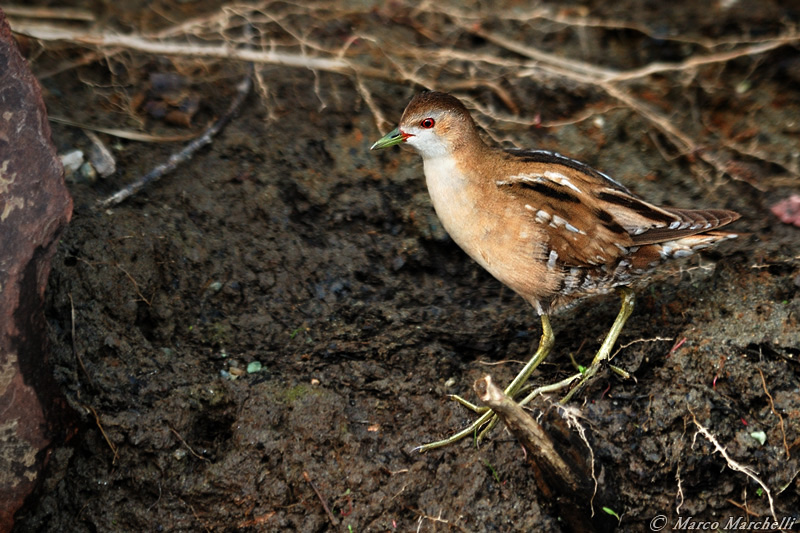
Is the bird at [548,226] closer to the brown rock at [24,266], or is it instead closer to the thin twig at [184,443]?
the thin twig at [184,443]

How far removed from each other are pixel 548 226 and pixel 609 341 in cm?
60

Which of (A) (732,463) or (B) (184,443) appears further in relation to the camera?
(B) (184,443)

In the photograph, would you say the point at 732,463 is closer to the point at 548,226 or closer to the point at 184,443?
the point at 548,226

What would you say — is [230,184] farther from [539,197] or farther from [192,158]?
[539,197]

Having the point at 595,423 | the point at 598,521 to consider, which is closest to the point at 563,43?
the point at 595,423

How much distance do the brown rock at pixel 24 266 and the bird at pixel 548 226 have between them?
1634mm

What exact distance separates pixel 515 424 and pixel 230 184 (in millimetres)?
2490

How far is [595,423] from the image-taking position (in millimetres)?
3486

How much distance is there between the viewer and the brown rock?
322 centimetres

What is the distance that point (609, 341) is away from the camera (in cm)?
377

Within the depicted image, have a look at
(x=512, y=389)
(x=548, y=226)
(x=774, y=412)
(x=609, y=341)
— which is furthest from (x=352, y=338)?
(x=774, y=412)

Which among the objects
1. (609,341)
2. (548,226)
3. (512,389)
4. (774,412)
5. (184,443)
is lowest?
(184,443)

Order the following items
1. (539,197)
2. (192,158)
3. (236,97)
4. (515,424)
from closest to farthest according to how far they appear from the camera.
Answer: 1. (515,424)
2. (539,197)
3. (192,158)
4. (236,97)

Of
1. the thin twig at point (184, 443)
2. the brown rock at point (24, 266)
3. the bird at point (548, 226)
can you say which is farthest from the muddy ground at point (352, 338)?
the bird at point (548, 226)
